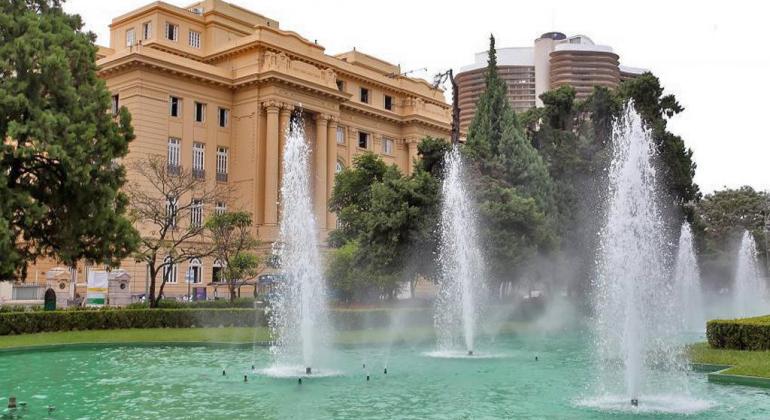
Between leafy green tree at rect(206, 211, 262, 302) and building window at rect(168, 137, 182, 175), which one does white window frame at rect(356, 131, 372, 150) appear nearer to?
building window at rect(168, 137, 182, 175)

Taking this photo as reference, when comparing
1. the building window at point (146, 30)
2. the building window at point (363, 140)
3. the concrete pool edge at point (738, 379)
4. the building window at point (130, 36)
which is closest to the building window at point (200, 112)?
the building window at point (146, 30)

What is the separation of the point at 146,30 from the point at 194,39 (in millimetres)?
3306

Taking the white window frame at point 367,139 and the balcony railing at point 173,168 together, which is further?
the white window frame at point 367,139

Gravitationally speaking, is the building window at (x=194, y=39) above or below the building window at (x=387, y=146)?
above

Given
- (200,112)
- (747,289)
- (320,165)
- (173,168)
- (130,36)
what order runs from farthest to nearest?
1. (320,165)
2. (130,36)
3. (200,112)
4. (173,168)
5. (747,289)

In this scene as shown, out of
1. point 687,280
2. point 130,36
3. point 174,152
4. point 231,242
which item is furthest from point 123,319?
point 130,36

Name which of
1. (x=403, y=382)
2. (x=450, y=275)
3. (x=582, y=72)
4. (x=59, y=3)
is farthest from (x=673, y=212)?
(x=582, y=72)

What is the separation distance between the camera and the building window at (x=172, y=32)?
163 ft

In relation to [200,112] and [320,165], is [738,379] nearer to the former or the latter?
[200,112]

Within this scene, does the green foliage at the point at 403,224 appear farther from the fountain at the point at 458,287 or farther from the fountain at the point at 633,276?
the fountain at the point at 633,276

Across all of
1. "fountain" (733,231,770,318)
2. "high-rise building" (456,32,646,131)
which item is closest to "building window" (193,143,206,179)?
"fountain" (733,231,770,318)

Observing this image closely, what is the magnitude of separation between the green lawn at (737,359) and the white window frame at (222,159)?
118ft

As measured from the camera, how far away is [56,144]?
710 inches

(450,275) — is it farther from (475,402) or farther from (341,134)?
(341,134)
